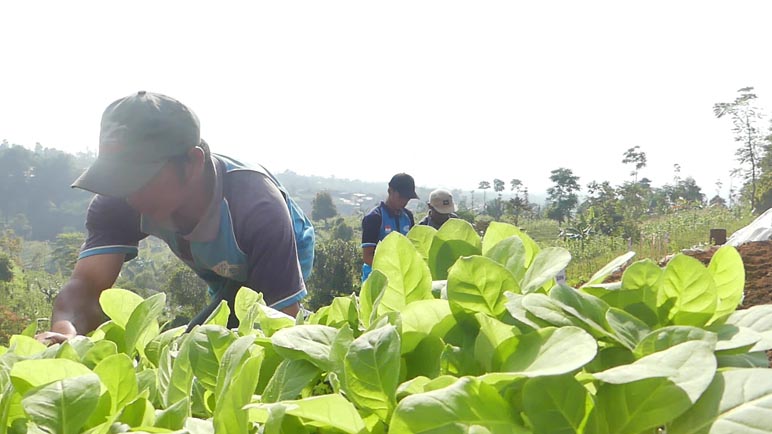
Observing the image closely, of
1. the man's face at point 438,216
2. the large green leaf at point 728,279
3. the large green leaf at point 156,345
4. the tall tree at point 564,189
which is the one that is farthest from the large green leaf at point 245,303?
the tall tree at point 564,189

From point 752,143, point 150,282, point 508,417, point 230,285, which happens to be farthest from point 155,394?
point 150,282

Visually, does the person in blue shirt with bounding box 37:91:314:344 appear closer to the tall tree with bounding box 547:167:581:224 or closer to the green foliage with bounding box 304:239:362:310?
the green foliage with bounding box 304:239:362:310

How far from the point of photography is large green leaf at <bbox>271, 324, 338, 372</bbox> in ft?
1.93

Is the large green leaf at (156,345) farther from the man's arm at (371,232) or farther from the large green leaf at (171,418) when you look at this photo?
the man's arm at (371,232)

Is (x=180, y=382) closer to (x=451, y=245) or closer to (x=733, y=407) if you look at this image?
(x=451, y=245)

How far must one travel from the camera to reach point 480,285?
1.98 ft

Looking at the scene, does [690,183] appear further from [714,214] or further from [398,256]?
[398,256]

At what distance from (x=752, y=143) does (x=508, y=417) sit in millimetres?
38404

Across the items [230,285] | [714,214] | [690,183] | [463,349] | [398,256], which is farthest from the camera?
[690,183]

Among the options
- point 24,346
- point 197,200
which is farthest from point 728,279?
point 197,200

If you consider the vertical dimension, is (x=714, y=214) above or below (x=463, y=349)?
below

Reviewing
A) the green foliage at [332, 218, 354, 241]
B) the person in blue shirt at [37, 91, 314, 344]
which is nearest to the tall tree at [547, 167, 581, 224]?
the green foliage at [332, 218, 354, 241]

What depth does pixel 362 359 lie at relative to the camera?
0.52 meters

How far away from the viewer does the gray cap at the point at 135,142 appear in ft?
6.79
